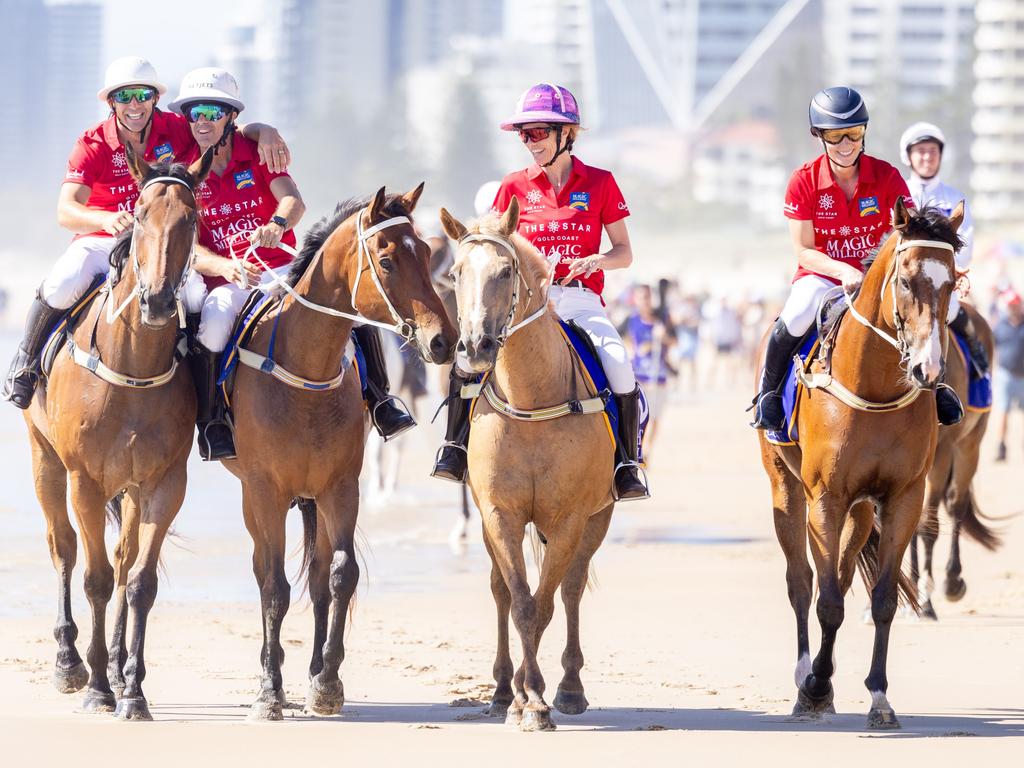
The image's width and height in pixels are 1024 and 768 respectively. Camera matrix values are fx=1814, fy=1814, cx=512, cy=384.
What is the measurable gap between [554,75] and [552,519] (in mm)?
185763

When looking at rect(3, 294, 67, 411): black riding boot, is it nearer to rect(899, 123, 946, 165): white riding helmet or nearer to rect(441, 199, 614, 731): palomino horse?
rect(441, 199, 614, 731): palomino horse

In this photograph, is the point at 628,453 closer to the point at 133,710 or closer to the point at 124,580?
the point at 124,580

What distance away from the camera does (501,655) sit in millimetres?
9227

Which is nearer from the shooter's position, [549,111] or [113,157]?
[549,111]

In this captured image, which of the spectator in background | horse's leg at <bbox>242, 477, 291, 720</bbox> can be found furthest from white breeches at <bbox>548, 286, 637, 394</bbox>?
the spectator in background

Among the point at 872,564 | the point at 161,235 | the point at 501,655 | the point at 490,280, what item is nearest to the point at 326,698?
the point at 501,655

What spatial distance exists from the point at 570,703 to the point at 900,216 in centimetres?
290

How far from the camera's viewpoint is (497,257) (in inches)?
329

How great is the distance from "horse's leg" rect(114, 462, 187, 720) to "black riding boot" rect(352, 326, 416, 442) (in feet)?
4.05

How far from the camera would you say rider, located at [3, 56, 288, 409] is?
9641mm

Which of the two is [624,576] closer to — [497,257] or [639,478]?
[639,478]

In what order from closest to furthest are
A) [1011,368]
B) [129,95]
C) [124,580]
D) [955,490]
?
[124,580]
[129,95]
[955,490]
[1011,368]

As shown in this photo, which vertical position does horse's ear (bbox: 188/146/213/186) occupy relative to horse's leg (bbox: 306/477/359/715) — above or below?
above

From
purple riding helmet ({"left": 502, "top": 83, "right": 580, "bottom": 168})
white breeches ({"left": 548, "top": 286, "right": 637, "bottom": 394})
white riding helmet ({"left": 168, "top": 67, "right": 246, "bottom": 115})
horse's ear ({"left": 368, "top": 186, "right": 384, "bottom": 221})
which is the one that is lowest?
white breeches ({"left": 548, "top": 286, "right": 637, "bottom": 394})
